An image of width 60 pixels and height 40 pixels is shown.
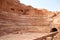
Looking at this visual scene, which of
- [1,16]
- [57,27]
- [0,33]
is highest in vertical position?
[1,16]

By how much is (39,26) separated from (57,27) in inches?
106

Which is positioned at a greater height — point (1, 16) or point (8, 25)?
point (1, 16)

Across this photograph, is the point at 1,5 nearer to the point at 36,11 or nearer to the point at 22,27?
the point at 22,27

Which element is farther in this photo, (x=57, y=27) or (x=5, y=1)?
(x=57, y=27)

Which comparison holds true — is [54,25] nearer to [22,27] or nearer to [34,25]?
[34,25]

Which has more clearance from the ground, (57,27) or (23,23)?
(23,23)

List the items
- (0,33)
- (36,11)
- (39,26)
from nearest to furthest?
1. (0,33)
2. (39,26)
3. (36,11)

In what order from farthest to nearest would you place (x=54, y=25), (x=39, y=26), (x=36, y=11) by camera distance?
(x=36, y=11) → (x=54, y=25) → (x=39, y=26)

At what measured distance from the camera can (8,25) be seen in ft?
18.2

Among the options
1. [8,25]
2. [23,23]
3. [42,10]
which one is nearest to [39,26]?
[23,23]

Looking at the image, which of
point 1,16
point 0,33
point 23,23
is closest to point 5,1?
point 23,23

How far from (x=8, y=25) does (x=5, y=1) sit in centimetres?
232

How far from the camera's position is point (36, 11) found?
1268cm

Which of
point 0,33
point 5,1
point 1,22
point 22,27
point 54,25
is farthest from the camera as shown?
point 54,25
